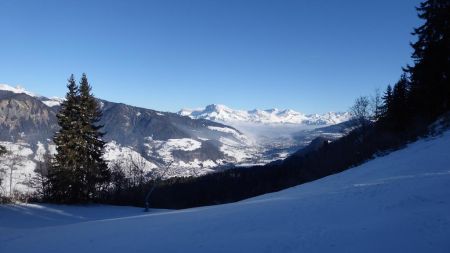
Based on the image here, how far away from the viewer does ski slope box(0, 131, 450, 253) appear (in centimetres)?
1130

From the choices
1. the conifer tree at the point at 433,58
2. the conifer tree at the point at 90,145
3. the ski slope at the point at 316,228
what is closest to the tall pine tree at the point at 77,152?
the conifer tree at the point at 90,145

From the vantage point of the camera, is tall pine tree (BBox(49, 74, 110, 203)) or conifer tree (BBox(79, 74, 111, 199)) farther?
conifer tree (BBox(79, 74, 111, 199))

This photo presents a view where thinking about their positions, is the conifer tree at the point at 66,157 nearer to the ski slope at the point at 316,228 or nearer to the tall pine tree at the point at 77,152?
the tall pine tree at the point at 77,152

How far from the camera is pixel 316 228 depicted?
13070mm

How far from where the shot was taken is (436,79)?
35.6 m

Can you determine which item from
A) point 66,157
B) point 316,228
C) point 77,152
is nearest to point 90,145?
point 77,152

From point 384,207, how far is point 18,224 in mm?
26947

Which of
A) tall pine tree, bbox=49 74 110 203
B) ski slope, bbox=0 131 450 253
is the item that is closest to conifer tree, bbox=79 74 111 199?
tall pine tree, bbox=49 74 110 203

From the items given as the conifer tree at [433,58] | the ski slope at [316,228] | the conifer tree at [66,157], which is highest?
the conifer tree at [433,58]

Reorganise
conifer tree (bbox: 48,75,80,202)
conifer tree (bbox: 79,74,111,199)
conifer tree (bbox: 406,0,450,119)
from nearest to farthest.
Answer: conifer tree (bbox: 406,0,450,119) → conifer tree (bbox: 48,75,80,202) → conifer tree (bbox: 79,74,111,199)

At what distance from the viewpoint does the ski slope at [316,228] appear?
11.3 m

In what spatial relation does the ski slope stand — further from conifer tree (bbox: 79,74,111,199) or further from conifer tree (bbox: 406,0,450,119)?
conifer tree (bbox: 79,74,111,199)

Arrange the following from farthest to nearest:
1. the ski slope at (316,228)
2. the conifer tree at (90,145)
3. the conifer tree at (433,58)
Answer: the conifer tree at (90,145)
the conifer tree at (433,58)
the ski slope at (316,228)

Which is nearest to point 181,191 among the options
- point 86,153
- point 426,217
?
point 86,153
